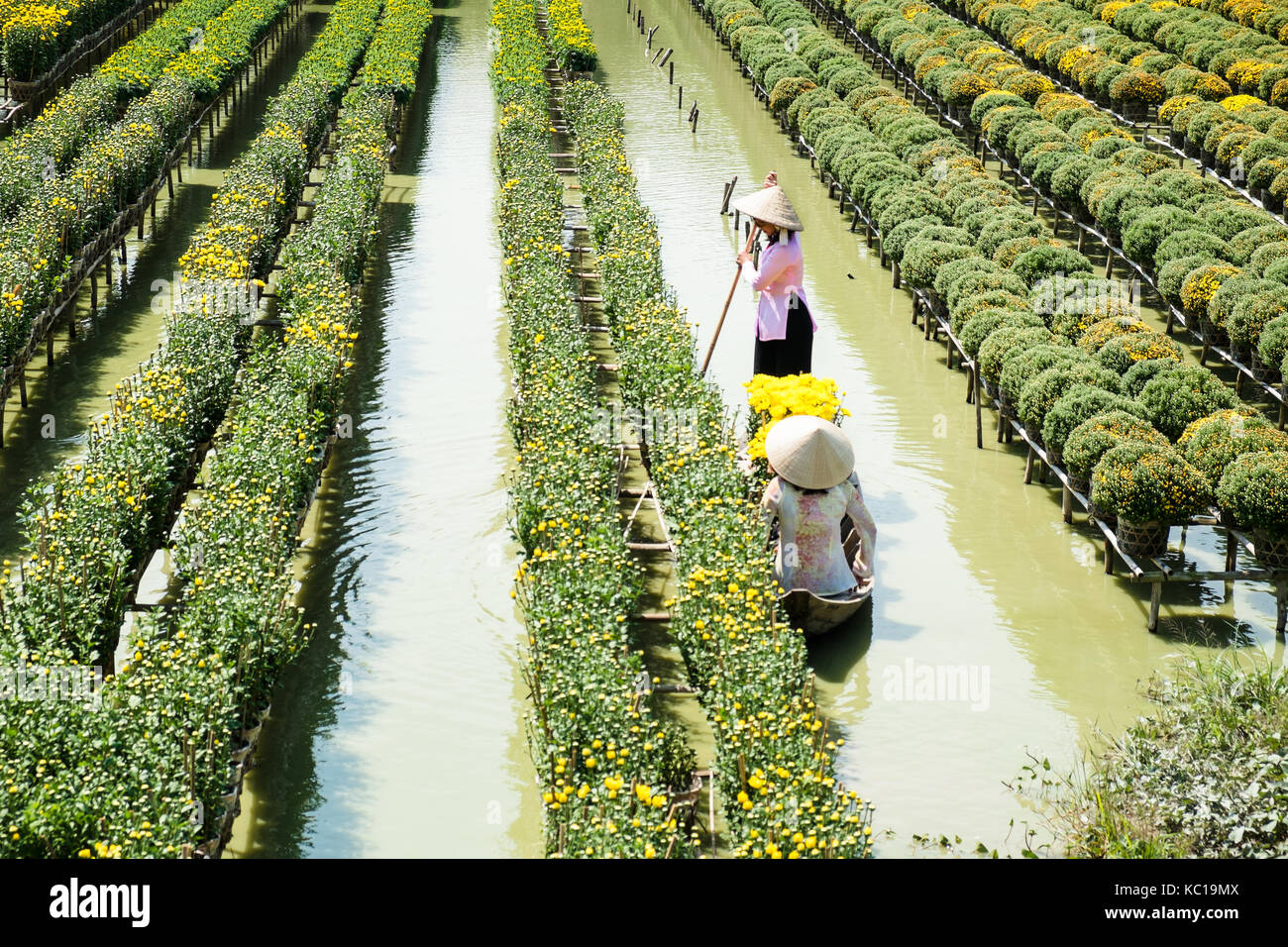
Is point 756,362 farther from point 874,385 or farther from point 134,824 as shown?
point 134,824

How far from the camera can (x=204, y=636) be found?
10.0 metres

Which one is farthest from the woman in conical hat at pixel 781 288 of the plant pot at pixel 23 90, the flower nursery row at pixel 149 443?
the plant pot at pixel 23 90

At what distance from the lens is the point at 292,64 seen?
126 feet

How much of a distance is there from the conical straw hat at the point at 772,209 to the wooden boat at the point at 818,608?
3849 millimetres

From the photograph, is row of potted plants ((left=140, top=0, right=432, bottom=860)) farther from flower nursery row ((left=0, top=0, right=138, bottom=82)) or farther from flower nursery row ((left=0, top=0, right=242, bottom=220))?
flower nursery row ((left=0, top=0, right=138, bottom=82))

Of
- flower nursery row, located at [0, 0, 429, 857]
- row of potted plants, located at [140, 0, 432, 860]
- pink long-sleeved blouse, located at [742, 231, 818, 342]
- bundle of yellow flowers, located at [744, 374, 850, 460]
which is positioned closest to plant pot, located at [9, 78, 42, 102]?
row of potted plants, located at [140, 0, 432, 860]

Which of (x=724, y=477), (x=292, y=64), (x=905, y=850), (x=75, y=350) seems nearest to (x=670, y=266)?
(x=75, y=350)

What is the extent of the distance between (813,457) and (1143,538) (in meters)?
3.31

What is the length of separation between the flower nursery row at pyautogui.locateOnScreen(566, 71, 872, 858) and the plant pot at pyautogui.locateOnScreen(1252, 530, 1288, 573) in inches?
168

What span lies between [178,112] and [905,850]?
803 inches

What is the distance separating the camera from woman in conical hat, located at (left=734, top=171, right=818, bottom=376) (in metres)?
14.5

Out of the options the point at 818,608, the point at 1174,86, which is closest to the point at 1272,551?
the point at 818,608

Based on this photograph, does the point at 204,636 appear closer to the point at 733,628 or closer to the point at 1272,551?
the point at 733,628

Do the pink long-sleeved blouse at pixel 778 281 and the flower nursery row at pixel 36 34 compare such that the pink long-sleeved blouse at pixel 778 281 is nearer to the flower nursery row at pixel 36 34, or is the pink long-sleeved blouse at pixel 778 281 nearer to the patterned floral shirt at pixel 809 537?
the patterned floral shirt at pixel 809 537
